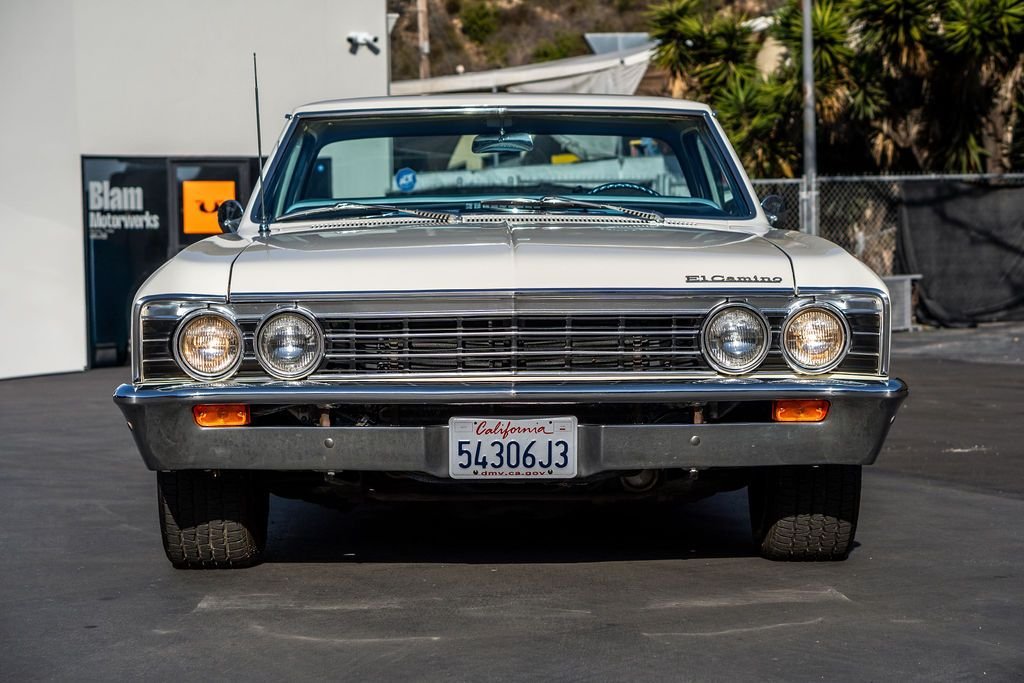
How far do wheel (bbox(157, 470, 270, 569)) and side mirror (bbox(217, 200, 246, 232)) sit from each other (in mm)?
1304

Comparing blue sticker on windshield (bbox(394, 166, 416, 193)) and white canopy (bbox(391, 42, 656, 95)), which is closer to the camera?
blue sticker on windshield (bbox(394, 166, 416, 193))

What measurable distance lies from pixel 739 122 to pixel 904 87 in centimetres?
291

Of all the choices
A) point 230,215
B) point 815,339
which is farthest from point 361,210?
point 815,339

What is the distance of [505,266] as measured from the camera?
4.79 meters

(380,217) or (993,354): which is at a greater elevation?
(380,217)

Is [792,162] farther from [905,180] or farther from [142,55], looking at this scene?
[142,55]

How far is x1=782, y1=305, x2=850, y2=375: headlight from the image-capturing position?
4828 millimetres

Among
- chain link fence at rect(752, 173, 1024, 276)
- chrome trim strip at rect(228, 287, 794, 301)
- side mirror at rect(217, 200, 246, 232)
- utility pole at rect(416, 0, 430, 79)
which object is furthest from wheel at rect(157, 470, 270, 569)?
utility pole at rect(416, 0, 430, 79)

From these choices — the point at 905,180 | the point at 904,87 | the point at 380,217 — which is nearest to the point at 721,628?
the point at 380,217

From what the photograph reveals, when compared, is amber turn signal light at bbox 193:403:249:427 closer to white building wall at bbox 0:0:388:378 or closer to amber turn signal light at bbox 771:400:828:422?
amber turn signal light at bbox 771:400:828:422

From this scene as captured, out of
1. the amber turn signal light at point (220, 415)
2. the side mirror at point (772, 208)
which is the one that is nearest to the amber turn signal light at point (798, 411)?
the side mirror at point (772, 208)

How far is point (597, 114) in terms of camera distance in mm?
6379

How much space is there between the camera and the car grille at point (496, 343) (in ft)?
15.6

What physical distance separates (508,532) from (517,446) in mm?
1456
